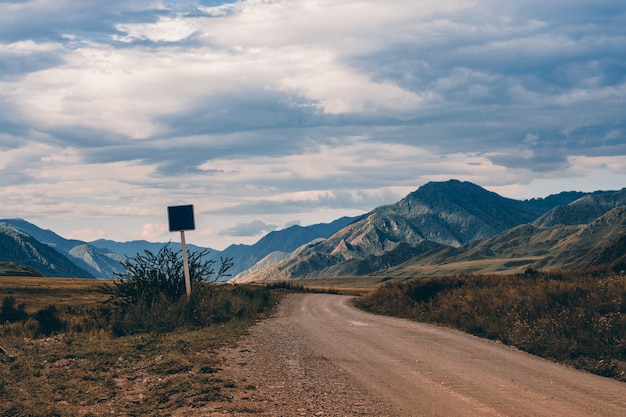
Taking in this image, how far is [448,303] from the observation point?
31938 millimetres

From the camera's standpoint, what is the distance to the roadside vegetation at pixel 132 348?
13109mm

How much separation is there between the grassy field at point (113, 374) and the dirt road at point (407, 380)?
980 millimetres

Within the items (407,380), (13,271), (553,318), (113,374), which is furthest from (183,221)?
(13,271)

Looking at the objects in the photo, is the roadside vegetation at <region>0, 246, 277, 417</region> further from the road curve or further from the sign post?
the road curve

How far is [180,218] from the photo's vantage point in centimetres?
3106

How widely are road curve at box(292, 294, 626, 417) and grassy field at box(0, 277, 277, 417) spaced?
11.8 ft

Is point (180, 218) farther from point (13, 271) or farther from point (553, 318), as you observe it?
point (13, 271)

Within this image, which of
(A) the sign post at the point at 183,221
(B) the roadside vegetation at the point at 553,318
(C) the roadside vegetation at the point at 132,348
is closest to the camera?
(C) the roadside vegetation at the point at 132,348

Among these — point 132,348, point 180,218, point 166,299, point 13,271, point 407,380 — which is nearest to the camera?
point 407,380

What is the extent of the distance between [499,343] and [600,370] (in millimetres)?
5702

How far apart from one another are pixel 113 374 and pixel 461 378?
901 centimetres

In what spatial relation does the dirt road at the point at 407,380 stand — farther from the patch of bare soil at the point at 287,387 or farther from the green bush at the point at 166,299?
the green bush at the point at 166,299

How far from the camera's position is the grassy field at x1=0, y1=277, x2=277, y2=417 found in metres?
12.7

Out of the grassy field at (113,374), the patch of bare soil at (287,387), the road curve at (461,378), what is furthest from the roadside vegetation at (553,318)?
the grassy field at (113,374)
